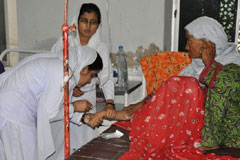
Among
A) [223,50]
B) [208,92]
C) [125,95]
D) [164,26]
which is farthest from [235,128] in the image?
[164,26]

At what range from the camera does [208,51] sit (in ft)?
6.90

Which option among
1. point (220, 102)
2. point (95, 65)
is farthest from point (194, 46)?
point (95, 65)

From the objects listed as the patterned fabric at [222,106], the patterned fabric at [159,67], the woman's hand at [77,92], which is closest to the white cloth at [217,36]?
the patterned fabric at [222,106]

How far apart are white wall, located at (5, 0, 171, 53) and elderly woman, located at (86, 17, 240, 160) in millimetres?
1243

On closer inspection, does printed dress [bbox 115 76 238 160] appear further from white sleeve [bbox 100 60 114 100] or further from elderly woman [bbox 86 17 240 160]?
white sleeve [bbox 100 60 114 100]

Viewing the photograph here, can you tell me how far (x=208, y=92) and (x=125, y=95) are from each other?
104cm

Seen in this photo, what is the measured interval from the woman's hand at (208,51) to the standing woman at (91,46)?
904 millimetres

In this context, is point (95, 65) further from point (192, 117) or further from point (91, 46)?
point (192, 117)

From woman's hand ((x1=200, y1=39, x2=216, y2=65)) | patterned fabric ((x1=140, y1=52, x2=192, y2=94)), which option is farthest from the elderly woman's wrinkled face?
patterned fabric ((x1=140, y1=52, x2=192, y2=94))

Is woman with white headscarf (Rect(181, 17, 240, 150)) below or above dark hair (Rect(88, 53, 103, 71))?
below

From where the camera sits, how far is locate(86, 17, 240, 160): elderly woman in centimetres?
182

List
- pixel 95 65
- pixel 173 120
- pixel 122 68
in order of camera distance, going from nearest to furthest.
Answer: pixel 173 120 → pixel 95 65 → pixel 122 68

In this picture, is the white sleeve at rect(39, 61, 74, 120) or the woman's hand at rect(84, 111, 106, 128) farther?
the woman's hand at rect(84, 111, 106, 128)

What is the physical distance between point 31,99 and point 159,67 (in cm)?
162
